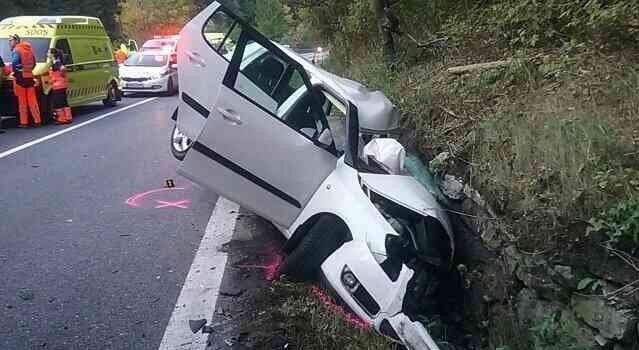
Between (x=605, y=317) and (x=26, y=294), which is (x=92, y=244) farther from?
(x=605, y=317)

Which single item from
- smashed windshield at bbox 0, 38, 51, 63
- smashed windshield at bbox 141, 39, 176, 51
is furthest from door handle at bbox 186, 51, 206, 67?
smashed windshield at bbox 141, 39, 176, 51

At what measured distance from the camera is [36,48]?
13.1 meters

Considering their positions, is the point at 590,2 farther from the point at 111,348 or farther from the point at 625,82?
the point at 111,348

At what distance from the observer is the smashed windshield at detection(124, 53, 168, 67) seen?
64.5 feet

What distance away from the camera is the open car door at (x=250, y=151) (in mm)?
4258

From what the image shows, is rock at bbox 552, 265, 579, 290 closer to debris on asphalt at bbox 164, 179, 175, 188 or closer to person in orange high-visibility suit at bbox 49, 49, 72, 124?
debris on asphalt at bbox 164, 179, 175, 188

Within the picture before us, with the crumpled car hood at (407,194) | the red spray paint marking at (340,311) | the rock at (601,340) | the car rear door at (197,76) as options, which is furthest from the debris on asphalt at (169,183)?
the rock at (601,340)

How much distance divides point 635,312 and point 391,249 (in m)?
1.37

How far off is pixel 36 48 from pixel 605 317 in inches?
508

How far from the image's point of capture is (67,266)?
4855 millimetres

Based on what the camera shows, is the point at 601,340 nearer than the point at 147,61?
Yes

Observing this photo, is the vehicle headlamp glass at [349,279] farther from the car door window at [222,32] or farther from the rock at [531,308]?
the car door window at [222,32]

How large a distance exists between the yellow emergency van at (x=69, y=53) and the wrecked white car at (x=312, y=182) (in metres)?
8.73

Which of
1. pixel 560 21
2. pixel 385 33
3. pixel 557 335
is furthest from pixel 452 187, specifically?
pixel 385 33
